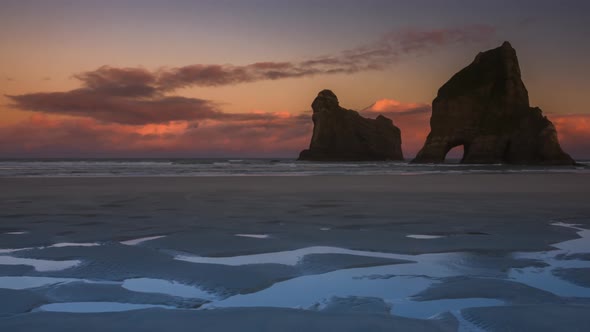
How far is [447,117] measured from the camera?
69750 mm

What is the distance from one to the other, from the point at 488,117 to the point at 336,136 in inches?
1990

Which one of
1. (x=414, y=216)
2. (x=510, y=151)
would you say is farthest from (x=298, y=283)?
(x=510, y=151)

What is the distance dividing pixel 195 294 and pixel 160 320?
0.62 metres

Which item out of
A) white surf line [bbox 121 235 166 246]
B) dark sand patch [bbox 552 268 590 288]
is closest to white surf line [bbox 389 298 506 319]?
dark sand patch [bbox 552 268 590 288]

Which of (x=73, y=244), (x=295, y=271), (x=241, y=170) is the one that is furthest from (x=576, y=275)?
(x=241, y=170)

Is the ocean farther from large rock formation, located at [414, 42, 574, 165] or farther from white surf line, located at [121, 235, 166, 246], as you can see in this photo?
white surf line, located at [121, 235, 166, 246]

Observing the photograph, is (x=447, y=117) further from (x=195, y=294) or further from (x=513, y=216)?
(x=195, y=294)

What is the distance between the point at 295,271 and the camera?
13.0ft

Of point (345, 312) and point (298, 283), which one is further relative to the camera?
point (298, 283)

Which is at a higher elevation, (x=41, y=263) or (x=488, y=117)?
(x=488, y=117)

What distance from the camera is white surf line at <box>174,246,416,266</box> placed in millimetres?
4324

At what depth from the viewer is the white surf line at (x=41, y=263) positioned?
4.06 m

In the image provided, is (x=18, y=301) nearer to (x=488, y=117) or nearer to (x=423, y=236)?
(x=423, y=236)

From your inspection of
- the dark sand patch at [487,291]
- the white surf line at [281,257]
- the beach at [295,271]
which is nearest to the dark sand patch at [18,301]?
the beach at [295,271]
